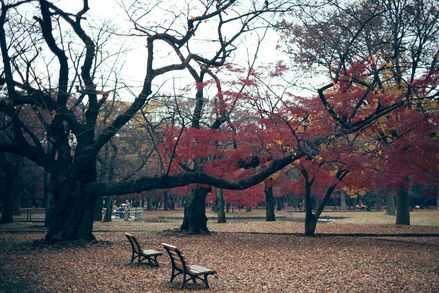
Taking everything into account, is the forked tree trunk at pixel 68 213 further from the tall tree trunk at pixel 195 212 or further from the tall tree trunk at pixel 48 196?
the tall tree trunk at pixel 195 212

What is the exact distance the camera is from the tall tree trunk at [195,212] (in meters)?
25.0

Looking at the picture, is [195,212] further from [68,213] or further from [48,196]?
[48,196]

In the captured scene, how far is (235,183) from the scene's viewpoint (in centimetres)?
1694

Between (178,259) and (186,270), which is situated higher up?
(178,259)

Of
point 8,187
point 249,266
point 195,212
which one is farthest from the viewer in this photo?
point 8,187

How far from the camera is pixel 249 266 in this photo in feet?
43.0

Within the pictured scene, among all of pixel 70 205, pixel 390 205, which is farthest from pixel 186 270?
pixel 390 205

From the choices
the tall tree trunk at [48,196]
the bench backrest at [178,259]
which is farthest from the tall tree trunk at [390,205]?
the bench backrest at [178,259]

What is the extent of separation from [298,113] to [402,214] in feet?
48.7

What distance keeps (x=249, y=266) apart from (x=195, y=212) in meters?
12.3

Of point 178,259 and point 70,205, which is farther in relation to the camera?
point 70,205

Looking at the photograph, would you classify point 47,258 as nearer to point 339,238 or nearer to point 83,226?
point 83,226

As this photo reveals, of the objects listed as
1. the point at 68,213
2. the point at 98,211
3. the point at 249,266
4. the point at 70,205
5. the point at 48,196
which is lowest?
the point at 249,266

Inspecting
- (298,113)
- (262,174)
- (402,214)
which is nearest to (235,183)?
(262,174)
